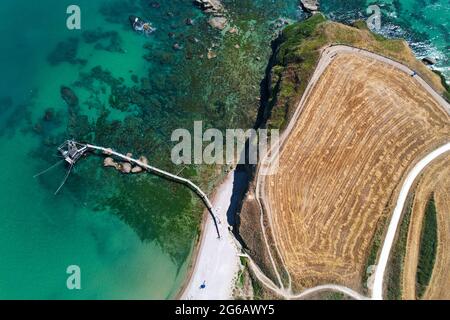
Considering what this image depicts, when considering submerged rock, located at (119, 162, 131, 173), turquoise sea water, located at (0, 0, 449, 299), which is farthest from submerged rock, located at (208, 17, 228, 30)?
submerged rock, located at (119, 162, 131, 173)

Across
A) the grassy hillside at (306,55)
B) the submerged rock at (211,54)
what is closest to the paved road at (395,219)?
the grassy hillside at (306,55)

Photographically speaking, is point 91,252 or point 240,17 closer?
point 91,252

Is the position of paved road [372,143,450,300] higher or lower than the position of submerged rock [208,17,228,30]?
lower

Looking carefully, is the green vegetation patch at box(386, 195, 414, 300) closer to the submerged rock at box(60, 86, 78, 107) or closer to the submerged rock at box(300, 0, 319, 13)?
the submerged rock at box(300, 0, 319, 13)

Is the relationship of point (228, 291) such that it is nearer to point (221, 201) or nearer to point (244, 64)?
point (221, 201)

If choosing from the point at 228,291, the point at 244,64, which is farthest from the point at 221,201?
the point at 244,64

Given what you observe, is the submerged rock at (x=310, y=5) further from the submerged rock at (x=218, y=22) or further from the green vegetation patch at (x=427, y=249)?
the green vegetation patch at (x=427, y=249)
